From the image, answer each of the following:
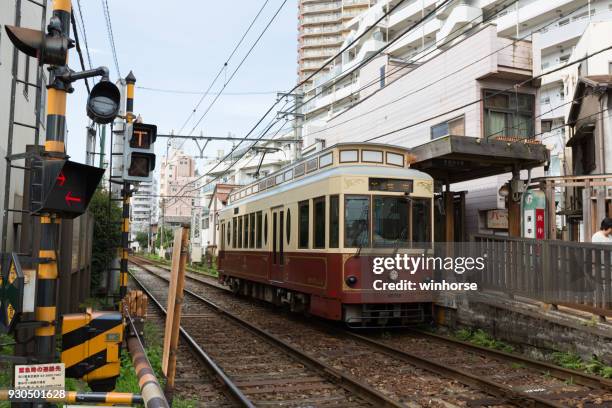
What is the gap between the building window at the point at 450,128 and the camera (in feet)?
52.4

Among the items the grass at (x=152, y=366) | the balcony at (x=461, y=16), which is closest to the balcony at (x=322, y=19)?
the balcony at (x=461, y=16)

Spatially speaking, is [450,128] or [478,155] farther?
[450,128]

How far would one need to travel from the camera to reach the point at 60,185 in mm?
4059

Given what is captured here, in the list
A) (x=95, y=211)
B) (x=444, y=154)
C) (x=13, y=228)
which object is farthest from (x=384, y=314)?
(x=95, y=211)

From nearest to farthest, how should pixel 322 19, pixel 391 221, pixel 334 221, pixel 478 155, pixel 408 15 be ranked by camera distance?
pixel 334 221 < pixel 391 221 < pixel 478 155 < pixel 408 15 < pixel 322 19

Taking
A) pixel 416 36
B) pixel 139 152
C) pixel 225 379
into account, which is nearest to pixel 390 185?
pixel 139 152

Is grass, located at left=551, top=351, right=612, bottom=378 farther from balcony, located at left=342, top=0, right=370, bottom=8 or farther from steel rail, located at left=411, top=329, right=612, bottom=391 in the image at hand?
balcony, located at left=342, top=0, right=370, bottom=8

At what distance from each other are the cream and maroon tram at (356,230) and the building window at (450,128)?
17.8 ft

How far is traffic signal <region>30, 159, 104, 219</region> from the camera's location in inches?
158

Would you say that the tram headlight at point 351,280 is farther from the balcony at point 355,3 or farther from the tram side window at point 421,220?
the balcony at point 355,3

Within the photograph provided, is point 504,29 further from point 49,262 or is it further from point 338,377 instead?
Answer: point 49,262

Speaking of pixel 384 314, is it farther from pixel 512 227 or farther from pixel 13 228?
pixel 13 228

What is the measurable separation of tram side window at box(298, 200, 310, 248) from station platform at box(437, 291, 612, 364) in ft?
9.61

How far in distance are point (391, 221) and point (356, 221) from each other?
2.25ft
